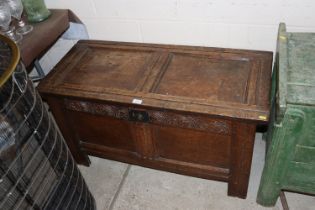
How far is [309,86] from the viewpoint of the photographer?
1.11m

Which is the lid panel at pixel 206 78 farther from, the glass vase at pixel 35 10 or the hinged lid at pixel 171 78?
the glass vase at pixel 35 10

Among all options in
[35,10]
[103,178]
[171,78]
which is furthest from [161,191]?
[35,10]

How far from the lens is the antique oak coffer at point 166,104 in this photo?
129 cm

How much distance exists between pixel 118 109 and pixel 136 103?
0.41 feet

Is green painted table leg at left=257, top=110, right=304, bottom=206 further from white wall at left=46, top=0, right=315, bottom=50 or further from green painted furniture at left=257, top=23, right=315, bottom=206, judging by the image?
white wall at left=46, top=0, right=315, bottom=50

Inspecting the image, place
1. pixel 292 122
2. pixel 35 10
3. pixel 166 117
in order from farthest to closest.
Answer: pixel 35 10
pixel 166 117
pixel 292 122

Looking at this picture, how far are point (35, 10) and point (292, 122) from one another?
146 centimetres

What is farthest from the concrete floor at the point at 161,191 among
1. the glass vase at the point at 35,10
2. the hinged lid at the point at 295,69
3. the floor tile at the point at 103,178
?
the glass vase at the point at 35,10

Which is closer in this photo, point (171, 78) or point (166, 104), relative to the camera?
point (166, 104)

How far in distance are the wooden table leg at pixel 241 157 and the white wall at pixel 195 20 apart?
0.58 meters

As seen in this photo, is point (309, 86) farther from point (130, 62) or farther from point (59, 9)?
point (59, 9)

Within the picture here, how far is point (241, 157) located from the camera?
136 centimetres

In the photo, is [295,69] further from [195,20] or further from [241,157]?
[195,20]

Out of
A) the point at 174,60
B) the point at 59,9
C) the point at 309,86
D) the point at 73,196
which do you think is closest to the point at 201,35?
the point at 174,60
